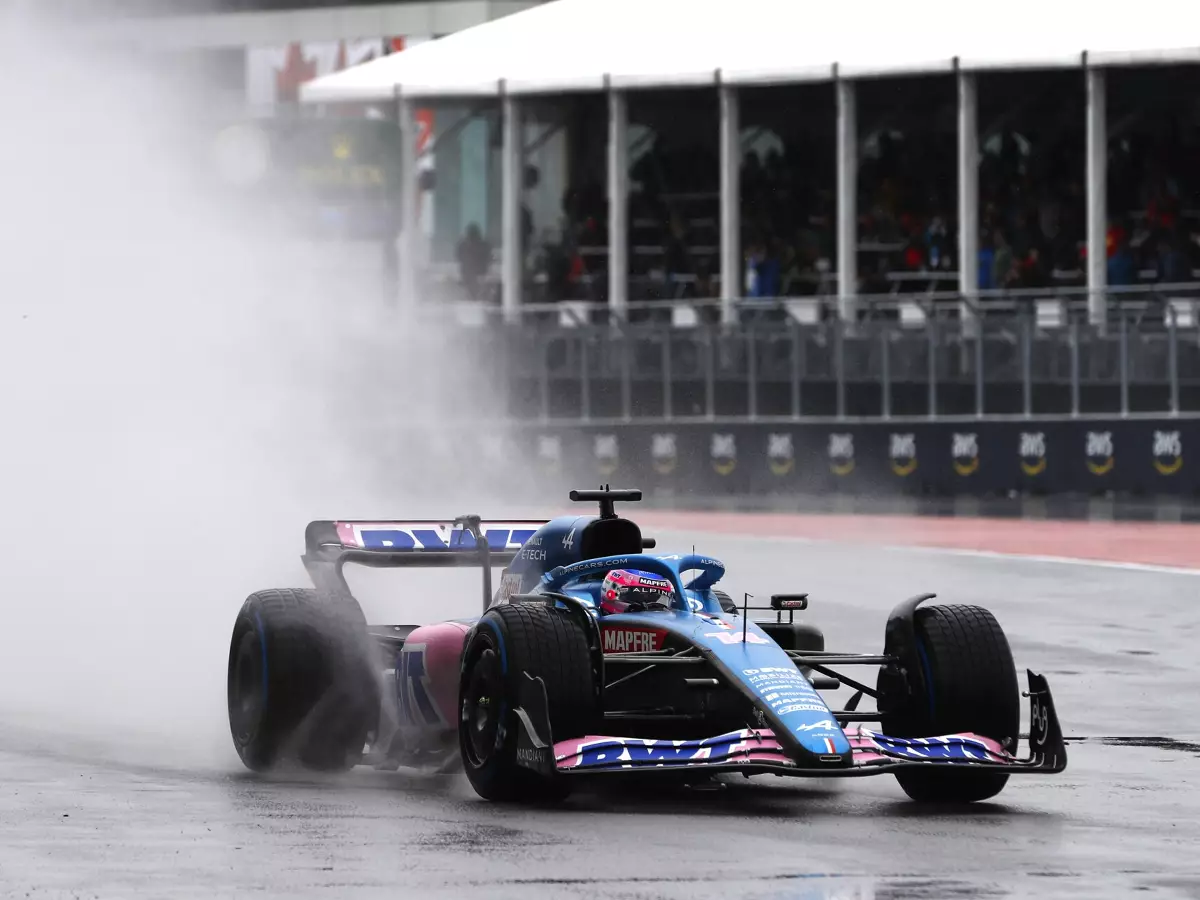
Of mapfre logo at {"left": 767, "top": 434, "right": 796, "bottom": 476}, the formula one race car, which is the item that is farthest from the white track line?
the formula one race car

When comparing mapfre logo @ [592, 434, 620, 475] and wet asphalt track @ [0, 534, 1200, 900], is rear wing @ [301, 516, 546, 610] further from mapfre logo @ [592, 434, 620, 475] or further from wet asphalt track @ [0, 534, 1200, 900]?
mapfre logo @ [592, 434, 620, 475]

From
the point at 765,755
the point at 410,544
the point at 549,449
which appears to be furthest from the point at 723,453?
the point at 765,755

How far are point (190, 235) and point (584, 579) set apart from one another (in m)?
13.6

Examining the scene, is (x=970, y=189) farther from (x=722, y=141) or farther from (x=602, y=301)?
(x=602, y=301)

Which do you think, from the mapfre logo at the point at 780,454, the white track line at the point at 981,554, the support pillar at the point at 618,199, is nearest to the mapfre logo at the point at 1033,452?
the mapfre logo at the point at 780,454

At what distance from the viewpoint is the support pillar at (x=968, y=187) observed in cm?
3019

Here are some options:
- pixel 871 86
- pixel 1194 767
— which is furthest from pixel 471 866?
pixel 871 86

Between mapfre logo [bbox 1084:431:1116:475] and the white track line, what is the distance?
133 inches

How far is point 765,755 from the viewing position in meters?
8.88

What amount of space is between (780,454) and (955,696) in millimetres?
18522

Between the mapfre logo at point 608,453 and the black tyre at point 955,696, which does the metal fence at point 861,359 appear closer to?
the mapfre logo at point 608,453

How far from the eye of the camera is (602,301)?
34.3m

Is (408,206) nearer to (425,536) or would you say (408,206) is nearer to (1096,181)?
(1096,181)

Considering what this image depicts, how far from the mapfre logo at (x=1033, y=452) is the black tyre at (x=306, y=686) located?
54.6ft
